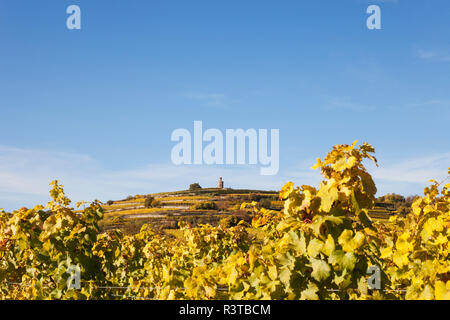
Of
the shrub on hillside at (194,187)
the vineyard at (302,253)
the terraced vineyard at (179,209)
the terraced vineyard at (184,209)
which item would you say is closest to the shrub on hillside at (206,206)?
the terraced vineyard at (179,209)

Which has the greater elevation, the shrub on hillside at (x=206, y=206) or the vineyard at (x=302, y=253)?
the vineyard at (x=302, y=253)

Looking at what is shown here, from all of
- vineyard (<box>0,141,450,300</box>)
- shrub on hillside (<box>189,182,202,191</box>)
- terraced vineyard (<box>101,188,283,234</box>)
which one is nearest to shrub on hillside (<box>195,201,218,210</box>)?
terraced vineyard (<box>101,188,283,234</box>)

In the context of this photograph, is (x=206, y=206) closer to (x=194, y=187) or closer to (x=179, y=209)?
(x=179, y=209)

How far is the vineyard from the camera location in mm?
2848

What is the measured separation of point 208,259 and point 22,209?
284 centimetres

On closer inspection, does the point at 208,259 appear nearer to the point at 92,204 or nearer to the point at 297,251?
the point at 92,204

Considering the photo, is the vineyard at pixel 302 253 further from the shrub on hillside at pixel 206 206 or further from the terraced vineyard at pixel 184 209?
the shrub on hillside at pixel 206 206

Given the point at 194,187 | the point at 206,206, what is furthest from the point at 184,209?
the point at 194,187

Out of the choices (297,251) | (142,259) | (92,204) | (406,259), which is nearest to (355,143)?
(297,251)

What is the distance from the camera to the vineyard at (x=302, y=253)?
9.34 feet

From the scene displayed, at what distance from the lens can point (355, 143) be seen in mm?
3074

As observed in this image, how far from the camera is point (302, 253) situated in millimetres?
2992

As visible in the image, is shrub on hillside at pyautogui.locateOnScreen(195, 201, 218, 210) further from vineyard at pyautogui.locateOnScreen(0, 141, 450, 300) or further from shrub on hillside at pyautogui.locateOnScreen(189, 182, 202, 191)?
vineyard at pyautogui.locateOnScreen(0, 141, 450, 300)
